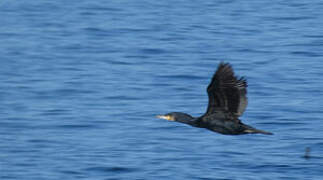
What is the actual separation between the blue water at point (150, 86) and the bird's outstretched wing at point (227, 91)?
2988mm

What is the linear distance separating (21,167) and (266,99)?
18.5 feet

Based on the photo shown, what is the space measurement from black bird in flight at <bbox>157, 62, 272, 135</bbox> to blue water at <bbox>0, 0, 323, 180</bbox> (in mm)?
2700

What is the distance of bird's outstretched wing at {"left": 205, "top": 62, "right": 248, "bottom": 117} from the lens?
12.7 m

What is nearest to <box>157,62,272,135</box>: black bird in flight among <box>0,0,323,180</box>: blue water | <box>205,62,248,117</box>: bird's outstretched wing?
<box>205,62,248,117</box>: bird's outstretched wing

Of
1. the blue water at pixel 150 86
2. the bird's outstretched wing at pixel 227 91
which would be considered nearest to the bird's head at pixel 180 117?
the bird's outstretched wing at pixel 227 91

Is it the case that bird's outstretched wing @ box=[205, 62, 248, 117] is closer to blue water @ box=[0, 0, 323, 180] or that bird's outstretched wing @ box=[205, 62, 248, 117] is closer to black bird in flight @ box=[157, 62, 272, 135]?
black bird in flight @ box=[157, 62, 272, 135]

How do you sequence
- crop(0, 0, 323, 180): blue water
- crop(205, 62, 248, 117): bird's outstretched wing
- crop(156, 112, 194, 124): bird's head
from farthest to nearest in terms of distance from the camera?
crop(0, 0, 323, 180): blue water, crop(156, 112, 194, 124): bird's head, crop(205, 62, 248, 117): bird's outstretched wing

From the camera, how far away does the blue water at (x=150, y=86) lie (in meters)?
16.8

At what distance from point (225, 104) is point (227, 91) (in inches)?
11.3

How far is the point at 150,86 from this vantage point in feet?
70.4

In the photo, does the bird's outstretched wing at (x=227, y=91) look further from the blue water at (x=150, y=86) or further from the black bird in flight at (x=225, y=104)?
the blue water at (x=150, y=86)

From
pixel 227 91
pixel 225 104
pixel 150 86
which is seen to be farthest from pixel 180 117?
pixel 150 86

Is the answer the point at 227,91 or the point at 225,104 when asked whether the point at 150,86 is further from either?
the point at 227,91

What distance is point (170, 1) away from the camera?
32.0m
